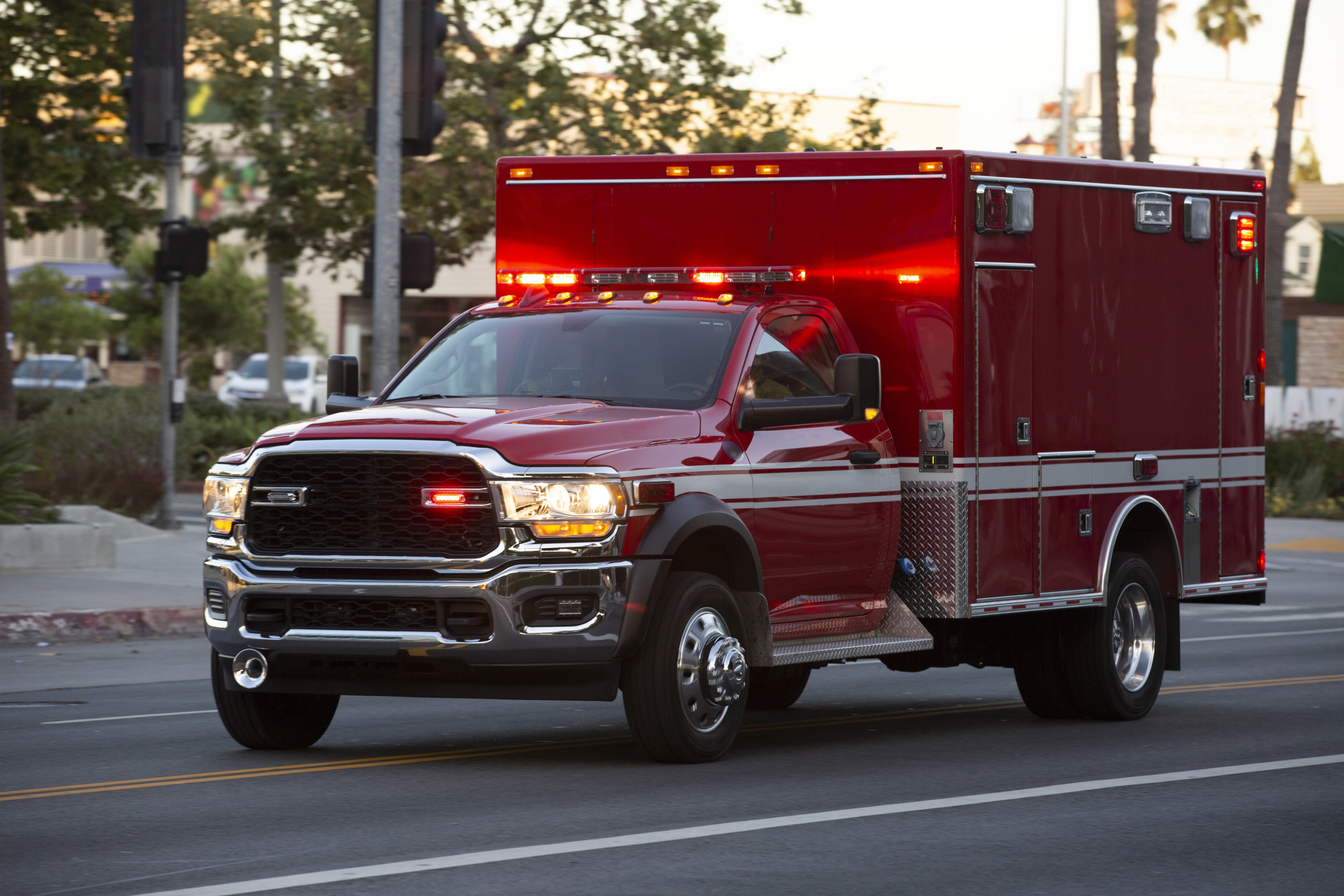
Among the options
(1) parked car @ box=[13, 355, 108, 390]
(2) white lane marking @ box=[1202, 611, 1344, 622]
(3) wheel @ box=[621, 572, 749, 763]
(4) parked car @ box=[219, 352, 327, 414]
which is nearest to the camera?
(3) wheel @ box=[621, 572, 749, 763]

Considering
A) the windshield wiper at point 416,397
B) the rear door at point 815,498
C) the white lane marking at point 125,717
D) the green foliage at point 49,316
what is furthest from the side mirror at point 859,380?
the green foliage at point 49,316

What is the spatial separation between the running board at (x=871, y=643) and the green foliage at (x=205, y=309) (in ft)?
155

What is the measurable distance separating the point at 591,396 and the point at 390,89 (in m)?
9.18

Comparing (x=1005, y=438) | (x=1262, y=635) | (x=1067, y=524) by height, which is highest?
(x=1005, y=438)

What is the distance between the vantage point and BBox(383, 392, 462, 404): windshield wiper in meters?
9.93

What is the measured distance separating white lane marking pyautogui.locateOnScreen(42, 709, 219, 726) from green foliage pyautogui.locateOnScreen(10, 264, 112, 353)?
179 ft

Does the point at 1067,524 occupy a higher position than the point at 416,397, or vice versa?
the point at 416,397

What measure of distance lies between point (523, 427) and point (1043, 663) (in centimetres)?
413

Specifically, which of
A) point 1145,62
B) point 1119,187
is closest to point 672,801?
point 1119,187

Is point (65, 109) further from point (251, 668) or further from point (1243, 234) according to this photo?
point (251, 668)

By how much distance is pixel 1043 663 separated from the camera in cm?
1162

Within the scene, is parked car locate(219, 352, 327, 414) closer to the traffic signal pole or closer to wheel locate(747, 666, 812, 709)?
the traffic signal pole

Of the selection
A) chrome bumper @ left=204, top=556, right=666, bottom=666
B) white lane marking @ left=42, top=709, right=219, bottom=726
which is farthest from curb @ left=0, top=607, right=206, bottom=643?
chrome bumper @ left=204, top=556, right=666, bottom=666

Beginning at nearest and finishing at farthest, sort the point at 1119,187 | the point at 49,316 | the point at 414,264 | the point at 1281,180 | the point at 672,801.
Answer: the point at 672,801 < the point at 1119,187 < the point at 414,264 < the point at 1281,180 < the point at 49,316
